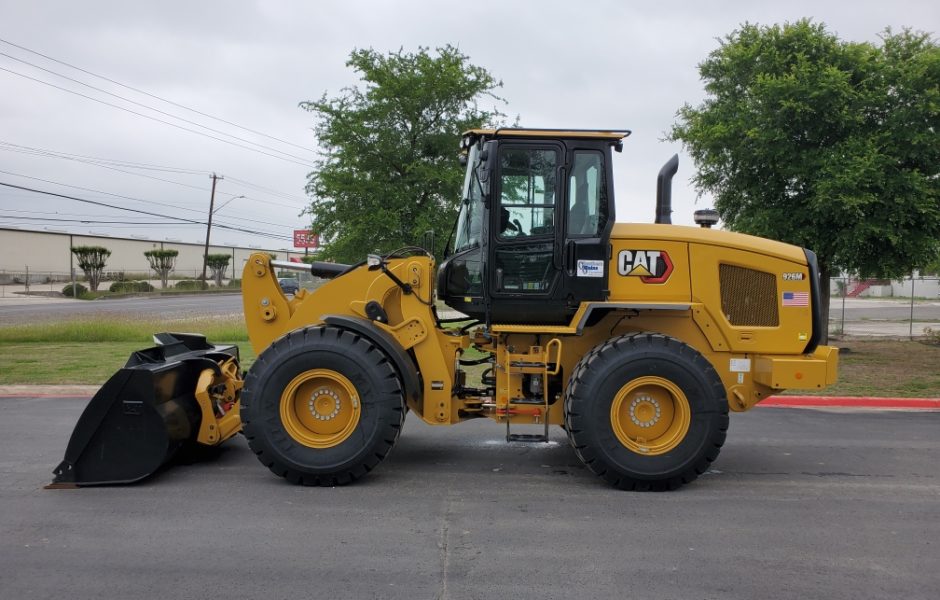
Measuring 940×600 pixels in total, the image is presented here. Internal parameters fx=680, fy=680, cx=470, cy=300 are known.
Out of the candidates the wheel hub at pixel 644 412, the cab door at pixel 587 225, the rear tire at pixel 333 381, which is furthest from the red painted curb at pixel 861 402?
the rear tire at pixel 333 381

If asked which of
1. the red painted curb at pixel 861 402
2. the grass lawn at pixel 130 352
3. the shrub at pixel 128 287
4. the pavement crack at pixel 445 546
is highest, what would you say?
the shrub at pixel 128 287

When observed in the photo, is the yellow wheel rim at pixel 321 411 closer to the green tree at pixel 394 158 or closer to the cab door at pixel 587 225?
the cab door at pixel 587 225

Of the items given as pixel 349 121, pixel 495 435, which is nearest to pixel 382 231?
pixel 349 121

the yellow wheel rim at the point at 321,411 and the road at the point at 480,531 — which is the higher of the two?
the yellow wheel rim at the point at 321,411

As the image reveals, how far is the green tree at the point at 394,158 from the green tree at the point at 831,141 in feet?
15.0

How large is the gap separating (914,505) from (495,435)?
3.71 metres

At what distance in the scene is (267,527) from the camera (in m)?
4.50

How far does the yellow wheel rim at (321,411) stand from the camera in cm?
536

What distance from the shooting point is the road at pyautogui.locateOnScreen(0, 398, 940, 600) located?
372cm

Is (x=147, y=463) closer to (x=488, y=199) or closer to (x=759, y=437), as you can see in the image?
(x=488, y=199)

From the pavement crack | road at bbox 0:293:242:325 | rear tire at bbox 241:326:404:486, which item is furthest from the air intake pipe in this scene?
road at bbox 0:293:242:325

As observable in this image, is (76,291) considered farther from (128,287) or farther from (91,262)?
(128,287)

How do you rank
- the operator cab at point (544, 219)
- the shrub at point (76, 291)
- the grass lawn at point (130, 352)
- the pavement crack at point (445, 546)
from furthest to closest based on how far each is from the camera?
the shrub at point (76, 291) → the grass lawn at point (130, 352) → the operator cab at point (544, 219) → the pavement crack at point (445, 546)

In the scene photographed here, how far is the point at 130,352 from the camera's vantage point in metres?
13.1
